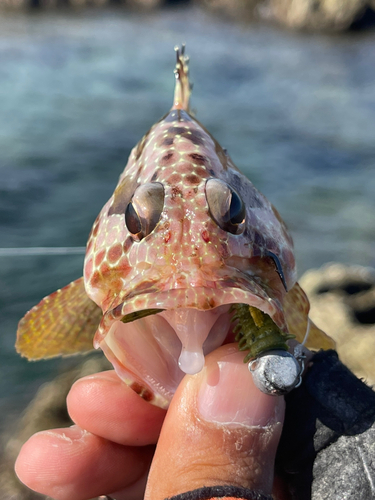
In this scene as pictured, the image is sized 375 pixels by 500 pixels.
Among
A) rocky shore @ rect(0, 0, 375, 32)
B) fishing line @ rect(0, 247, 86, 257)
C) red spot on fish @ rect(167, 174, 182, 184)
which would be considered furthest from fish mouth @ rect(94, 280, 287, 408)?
rocky shore @ rect(0, 0, 375, 32)

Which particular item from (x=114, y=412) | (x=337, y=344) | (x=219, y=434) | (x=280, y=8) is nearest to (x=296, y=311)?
(x=219, y=434)

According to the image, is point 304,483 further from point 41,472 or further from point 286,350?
point 41,472

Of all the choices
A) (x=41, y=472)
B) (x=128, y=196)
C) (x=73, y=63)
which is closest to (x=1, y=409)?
(x=41, y=472)

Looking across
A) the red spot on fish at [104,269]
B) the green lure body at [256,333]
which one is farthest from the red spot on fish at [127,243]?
the green lure body at [256,333]

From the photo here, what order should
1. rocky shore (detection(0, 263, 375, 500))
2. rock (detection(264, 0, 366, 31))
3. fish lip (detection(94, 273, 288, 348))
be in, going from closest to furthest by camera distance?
fish lip (detection(94, 273, 288, 348)), rocky shore (detection(0, 263, 375, 500)), rock (detection(264, 0, 366, 31))

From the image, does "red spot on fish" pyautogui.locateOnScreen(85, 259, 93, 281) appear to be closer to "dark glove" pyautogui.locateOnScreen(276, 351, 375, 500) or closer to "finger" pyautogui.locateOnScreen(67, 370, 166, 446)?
"finger" pyautogui.locateOnScreen(67, 370, 166, 446)

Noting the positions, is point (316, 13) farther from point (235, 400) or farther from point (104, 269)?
point (235, 400)

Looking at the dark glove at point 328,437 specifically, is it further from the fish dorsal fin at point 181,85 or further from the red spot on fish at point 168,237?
the fish dorsal fin at point 181,85

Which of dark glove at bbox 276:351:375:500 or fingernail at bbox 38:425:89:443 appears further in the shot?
Answer: fingernail at bbox 38:425:89:443
